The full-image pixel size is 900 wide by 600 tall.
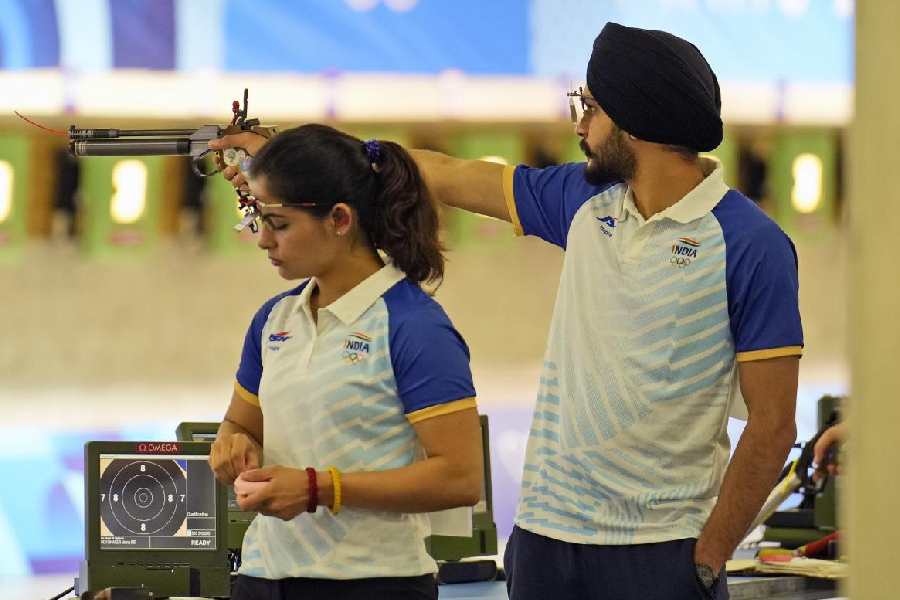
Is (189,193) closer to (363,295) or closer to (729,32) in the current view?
(729,32)

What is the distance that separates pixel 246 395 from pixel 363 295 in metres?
0.25

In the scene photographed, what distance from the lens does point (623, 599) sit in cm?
199

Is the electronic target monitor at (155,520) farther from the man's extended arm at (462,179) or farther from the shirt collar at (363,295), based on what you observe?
the shirt collar at (363,295)

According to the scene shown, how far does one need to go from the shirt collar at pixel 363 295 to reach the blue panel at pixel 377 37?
3834 millimetres

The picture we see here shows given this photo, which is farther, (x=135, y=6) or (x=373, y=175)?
(x=135, y=6)

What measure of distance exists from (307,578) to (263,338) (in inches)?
13.6

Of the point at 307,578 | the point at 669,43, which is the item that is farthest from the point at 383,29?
the point at 307,578

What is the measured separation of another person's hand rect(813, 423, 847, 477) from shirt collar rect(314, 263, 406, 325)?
235cm

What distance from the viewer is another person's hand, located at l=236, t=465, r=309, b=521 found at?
175 centimetres

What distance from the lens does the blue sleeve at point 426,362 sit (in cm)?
180

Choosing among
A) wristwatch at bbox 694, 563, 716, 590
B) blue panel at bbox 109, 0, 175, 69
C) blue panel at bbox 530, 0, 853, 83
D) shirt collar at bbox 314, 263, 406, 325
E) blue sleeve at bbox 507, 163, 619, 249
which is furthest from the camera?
blue panel at bbox 530, 0, 853, 83

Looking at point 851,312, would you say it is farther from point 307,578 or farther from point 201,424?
point 201,424

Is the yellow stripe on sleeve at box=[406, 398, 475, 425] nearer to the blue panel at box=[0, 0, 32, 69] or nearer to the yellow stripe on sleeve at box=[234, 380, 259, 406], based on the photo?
the yellow stripe on sleeve at box=[234, 380, 259, 406]

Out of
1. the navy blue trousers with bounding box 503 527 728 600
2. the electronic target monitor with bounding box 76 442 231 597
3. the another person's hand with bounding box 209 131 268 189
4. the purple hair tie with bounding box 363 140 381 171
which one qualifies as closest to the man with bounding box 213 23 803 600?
the navy blue trousers with bounding box 503 527 728 600
